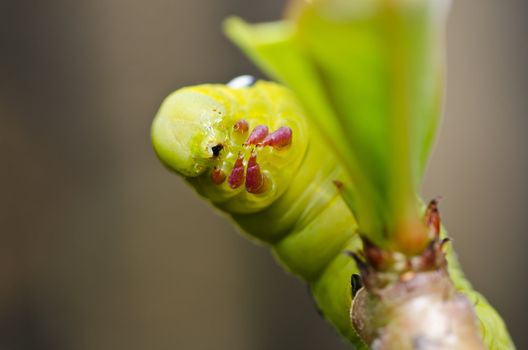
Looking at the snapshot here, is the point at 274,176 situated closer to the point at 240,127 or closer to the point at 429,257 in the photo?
the point at 240,127

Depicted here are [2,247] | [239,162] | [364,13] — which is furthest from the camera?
[2,247]

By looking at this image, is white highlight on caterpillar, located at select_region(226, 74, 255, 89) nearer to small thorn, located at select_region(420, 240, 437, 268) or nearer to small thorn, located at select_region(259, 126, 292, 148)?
small thorn, located at select_region(259, 126, 292, 148)

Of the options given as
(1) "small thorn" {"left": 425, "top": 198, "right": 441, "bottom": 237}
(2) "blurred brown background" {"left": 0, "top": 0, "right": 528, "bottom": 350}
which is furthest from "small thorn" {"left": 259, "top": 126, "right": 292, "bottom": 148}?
(2) "blurred brown background" {"left": 0, "top": 0, "right": 528, "bottom": 350}

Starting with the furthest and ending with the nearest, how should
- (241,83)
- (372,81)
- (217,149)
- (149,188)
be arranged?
(149,188), (241,83), (217,149), (372,81)

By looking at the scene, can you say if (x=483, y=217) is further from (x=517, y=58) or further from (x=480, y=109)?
(x=517, y=58)

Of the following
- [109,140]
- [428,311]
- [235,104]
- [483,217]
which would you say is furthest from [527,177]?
[428,311]

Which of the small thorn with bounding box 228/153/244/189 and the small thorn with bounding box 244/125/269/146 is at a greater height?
the small thorn with bounding box 244/125/269/146

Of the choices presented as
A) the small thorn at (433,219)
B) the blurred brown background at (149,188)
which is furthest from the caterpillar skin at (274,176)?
the blurred brown background at (149,188)

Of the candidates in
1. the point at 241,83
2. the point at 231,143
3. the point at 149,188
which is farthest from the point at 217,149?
the point at 149,188
